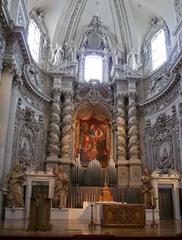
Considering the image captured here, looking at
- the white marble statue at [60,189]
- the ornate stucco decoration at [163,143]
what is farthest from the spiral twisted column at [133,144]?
the white marble statue at [60,189]

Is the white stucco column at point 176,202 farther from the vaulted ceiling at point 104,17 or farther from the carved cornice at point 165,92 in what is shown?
the vaulted ceiling at point 104,17

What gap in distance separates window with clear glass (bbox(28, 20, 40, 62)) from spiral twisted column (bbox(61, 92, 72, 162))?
3.62 metres

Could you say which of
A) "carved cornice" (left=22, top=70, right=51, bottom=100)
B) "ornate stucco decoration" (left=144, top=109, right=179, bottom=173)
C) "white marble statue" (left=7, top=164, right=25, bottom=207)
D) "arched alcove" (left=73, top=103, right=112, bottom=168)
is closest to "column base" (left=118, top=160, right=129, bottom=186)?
"arched alcove" (left=73, top=103, right=112, bottom=168)

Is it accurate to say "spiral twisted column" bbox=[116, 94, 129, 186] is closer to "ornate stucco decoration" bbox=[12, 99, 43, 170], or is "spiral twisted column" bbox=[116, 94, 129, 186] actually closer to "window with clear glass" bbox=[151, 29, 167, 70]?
"window with clear glass" bbox=[151, 29, 167, 70]

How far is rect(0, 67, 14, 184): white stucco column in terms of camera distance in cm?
1345

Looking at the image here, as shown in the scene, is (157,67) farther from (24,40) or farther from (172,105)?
(24,40)

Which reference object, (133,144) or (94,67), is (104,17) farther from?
(133,144)

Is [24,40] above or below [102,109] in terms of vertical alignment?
above

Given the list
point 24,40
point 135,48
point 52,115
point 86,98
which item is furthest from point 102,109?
point 24,40

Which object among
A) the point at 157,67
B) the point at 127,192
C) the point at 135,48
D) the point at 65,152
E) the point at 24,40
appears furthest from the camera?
the point at 135,48

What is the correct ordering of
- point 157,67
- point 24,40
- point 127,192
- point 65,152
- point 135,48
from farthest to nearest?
point 135,48 < point 157,67 < point 65,152 < point 127,192 < point 24,40

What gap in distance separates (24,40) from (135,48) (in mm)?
9977

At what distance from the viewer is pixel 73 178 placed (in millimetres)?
18562

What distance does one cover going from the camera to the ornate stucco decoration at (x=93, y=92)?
21547 mm
